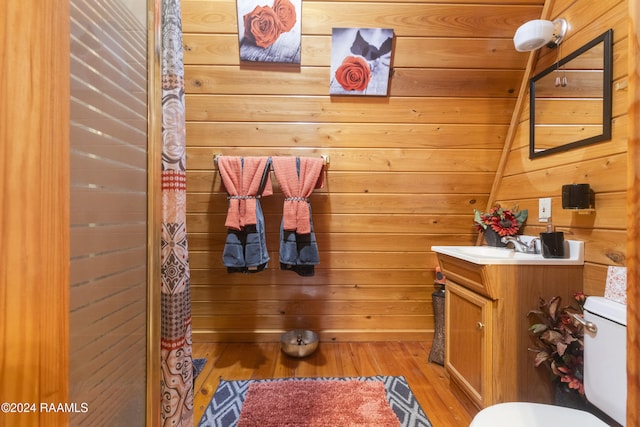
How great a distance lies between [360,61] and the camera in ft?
5.29

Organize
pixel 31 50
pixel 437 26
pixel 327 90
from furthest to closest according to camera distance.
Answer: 1. pixel 327 90
2. pixel 437 26
3. pixel 31 50

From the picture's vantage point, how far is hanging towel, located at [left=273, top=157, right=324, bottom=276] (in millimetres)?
1723

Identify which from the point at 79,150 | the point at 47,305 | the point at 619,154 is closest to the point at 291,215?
Answer: the point at 79,150

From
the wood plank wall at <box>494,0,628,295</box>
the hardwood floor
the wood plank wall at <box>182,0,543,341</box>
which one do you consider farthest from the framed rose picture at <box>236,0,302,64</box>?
the hardwood floor

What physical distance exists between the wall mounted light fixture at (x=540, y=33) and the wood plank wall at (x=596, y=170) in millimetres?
38

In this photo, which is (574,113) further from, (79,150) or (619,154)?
(79,150)

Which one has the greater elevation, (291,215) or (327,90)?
(327,90)

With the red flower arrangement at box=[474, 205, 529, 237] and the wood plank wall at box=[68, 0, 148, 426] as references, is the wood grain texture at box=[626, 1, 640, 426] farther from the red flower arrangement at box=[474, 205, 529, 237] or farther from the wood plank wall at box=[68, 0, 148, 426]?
the red flower arrangement at box=[474, 205, 529, 237]

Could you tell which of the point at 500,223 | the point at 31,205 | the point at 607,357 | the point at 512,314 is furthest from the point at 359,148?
the point at 31,205

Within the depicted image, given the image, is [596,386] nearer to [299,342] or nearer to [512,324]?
[512,324]

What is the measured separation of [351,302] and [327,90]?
151 centimetres

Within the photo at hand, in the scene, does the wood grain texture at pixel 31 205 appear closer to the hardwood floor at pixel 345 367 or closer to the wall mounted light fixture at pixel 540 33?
the hardwood floor at pixel 345 367

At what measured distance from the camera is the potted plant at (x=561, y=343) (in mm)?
1104

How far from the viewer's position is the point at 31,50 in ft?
1.34
